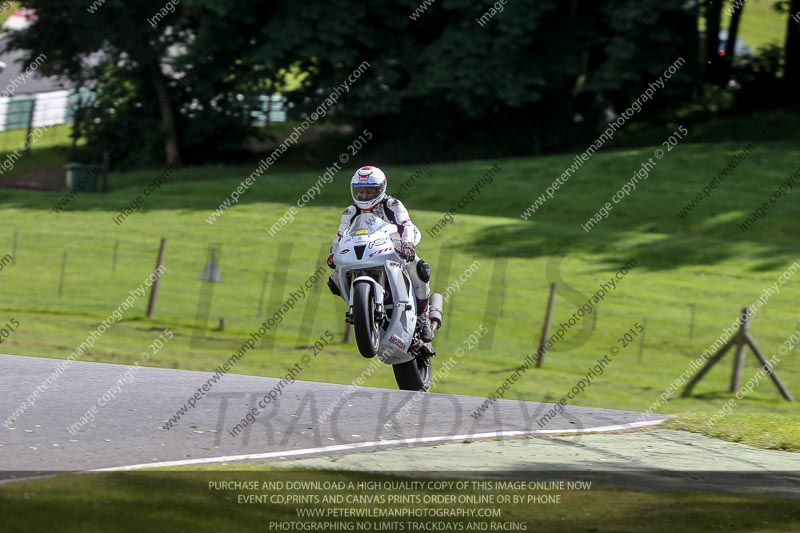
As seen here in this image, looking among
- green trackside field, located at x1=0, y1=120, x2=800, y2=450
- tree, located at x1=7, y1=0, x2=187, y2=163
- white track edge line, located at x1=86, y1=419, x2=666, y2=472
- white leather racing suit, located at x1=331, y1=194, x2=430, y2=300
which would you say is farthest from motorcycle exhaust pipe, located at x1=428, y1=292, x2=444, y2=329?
tree, located at x1=7, y1=0, x2=187, y2=163

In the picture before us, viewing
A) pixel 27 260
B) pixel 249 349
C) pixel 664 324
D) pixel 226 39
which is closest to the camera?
pixel 249 349

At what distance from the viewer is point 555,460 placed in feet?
30.8

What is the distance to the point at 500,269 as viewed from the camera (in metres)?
28.3

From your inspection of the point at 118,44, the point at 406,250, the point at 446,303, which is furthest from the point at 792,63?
the point at 406,250

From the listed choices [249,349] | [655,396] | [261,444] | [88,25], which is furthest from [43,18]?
[261,444]

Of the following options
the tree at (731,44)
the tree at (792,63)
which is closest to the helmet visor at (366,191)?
the tree at (731,44)

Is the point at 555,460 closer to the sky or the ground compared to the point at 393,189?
closer to the ground

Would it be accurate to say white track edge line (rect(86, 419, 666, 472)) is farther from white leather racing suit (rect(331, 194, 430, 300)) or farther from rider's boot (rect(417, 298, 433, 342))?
white leather racing suit (rect(331, 194, 430, 300))

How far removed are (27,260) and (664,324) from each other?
1460 centimetres

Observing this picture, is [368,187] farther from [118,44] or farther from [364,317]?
[118,44]

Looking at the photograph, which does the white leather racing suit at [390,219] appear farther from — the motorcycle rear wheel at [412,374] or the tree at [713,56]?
the tree at [713,56]

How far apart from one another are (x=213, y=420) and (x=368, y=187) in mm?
3224

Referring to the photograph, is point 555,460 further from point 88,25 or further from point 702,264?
point 88,25

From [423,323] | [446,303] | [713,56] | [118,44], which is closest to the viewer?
[423,323]
